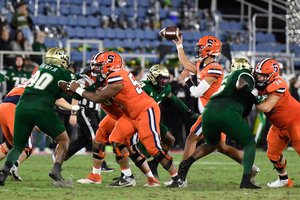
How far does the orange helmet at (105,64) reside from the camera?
552 centimetres

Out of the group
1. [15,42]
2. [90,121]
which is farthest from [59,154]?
[15,42]

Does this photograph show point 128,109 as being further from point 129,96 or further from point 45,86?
point 45,86

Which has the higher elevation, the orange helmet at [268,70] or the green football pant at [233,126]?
the orange helmet at [268,70]

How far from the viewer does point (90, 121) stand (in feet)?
26.1

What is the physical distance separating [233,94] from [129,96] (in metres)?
1.20

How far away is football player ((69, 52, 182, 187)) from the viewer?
5.35 metres

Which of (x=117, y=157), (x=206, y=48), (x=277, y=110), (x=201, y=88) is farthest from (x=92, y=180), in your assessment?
(x=277, y=110)

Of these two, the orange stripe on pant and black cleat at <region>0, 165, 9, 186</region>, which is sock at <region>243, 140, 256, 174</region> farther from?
the orange stripe on pant

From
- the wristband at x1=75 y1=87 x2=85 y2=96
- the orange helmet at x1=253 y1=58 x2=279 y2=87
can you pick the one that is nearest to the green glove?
the orange helmet at x1=253 y1=58 x2=279 y2=87

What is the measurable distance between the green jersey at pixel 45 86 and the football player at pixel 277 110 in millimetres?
2242

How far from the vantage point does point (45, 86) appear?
545cm

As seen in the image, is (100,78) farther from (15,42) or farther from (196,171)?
(15,42)

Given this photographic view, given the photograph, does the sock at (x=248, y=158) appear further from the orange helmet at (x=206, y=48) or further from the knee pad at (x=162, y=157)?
the orange helmet at (x=206, y=48)

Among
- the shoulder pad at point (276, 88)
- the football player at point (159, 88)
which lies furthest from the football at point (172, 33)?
the shoulder pad at point (276, 88)
